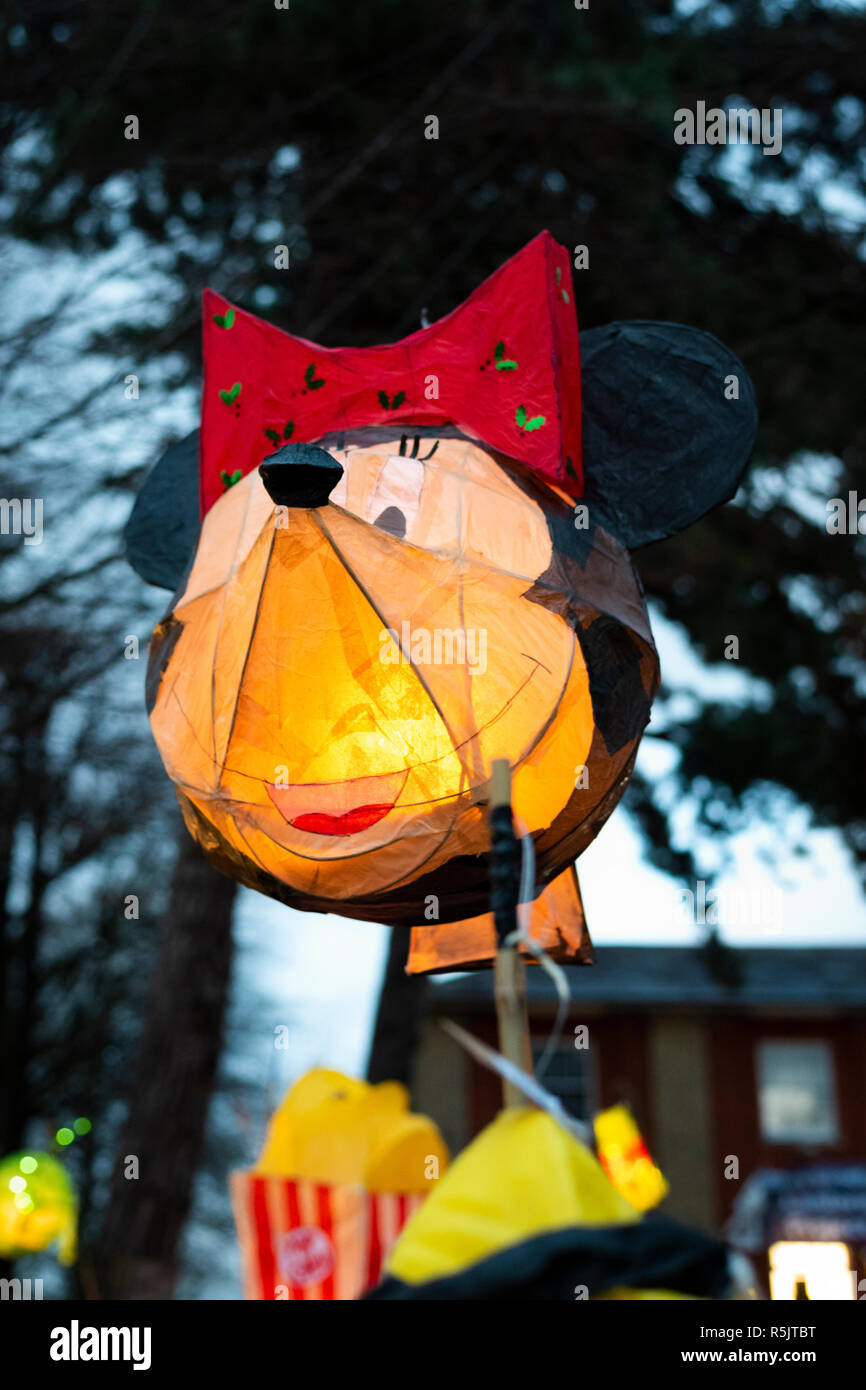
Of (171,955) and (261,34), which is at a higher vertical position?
(261,34)

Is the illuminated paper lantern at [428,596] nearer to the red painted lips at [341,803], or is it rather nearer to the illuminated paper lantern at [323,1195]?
the red painted lips at [341,803]

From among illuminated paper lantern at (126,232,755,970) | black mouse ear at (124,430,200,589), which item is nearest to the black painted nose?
illuminated paper lantern at (126,232,755,970)

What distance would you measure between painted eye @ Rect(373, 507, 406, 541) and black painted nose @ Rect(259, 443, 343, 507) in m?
0.26

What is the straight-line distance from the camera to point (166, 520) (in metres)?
2.68

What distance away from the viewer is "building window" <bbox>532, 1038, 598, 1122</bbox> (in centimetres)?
1497

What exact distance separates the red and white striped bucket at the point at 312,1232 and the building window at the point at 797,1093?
13.8 metres

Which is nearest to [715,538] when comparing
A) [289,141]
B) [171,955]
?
[289,141]

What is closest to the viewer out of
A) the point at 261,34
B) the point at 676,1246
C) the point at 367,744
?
the point at 676,1246

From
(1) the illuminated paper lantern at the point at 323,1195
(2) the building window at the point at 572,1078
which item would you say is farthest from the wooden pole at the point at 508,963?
(2) the building window at the point at 572,1078

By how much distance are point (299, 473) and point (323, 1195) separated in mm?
3394
